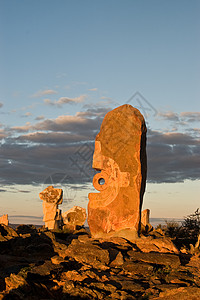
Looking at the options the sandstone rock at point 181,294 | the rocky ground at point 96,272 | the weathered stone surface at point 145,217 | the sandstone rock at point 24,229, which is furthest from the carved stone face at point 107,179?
the weathered stone surface at point 145,217

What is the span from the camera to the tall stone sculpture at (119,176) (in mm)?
14031

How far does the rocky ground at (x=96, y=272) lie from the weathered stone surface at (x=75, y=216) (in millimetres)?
11234

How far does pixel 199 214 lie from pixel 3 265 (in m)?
15.6

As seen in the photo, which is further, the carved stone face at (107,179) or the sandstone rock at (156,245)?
the carved stone face at (107,179)

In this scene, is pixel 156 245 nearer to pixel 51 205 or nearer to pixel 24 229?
pixel 24 229

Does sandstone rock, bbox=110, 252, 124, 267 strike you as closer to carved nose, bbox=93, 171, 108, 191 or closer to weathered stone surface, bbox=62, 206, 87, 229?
carved nose, bbox=93, 171, 108, 191

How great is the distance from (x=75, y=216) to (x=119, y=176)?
1222 centimetres

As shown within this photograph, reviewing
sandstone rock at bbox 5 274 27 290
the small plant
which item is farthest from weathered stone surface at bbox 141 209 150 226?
sandstone rock at bbox 5 274 27 290

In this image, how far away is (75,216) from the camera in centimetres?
2564

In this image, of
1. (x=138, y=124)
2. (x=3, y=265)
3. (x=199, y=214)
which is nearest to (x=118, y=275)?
(x=3, y=265)

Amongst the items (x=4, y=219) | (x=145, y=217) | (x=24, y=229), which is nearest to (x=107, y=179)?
(x=24, y=229)

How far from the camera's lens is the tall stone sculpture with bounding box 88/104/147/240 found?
1403 cm

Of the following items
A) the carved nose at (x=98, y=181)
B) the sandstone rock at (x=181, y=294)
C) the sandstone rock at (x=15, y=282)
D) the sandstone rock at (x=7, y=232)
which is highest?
the carved nose at (x=98, y=181)

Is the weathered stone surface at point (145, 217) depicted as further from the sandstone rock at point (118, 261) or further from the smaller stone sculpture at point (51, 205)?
the sandstone rock at point (118, 261)
